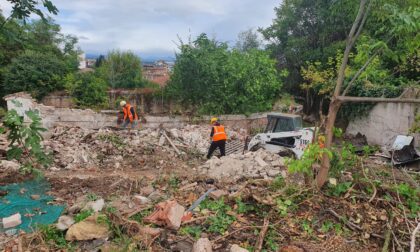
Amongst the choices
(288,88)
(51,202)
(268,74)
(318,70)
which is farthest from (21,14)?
(288,88)

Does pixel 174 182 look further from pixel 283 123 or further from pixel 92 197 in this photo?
pixel 283 123

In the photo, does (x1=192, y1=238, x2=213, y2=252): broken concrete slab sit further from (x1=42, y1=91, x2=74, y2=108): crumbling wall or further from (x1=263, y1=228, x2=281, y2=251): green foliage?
(x1=42, y1=91, x2=74, y2=108): crumbling wall

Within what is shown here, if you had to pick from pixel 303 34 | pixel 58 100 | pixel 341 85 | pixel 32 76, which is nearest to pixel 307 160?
pixel 341 85

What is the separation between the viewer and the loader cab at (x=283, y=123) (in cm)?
1021

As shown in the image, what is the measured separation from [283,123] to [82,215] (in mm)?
7383

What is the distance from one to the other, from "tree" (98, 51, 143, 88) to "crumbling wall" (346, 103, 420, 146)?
13878mm

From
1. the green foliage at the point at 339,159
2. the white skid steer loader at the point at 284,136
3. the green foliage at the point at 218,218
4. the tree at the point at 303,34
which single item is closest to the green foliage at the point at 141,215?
the green foliage at the point at 218,218

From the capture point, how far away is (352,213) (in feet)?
14.5

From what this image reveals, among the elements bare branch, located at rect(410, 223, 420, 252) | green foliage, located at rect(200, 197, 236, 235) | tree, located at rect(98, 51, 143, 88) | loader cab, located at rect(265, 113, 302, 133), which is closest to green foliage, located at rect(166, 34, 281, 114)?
loader cab, located at rect(265, 113, 302, 133)

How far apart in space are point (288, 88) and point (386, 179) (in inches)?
669

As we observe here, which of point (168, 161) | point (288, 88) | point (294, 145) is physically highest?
point (288, 88)

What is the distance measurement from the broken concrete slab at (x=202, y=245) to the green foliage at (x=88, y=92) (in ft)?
44.3

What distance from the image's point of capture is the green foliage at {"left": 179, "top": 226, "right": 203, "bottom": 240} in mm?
4086

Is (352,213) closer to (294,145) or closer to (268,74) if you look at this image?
(294,145)
